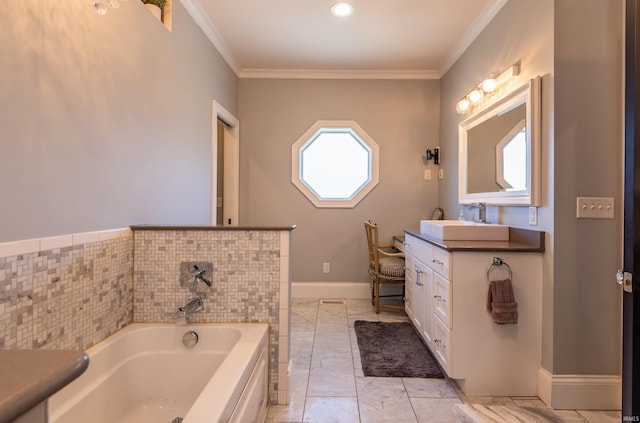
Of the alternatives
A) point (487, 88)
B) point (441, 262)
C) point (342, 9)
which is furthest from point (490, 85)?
point (441, 262)

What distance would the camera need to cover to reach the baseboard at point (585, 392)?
69.4 inches

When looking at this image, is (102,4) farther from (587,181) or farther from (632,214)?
(587,181)

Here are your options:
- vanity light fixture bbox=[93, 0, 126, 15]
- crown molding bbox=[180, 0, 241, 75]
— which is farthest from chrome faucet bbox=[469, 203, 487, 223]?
crown molding bbox=[180, 0, 241, 75]

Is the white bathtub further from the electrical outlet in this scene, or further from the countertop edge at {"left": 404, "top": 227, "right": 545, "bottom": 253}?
the electrical outlet

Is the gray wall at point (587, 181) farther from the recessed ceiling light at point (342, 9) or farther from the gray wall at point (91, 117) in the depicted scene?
the gray wall at point (91, 117)

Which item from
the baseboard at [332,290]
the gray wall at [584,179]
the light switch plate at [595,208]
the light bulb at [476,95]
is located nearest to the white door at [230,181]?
the baseboard at [332,290]

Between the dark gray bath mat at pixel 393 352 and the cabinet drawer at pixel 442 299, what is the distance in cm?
40

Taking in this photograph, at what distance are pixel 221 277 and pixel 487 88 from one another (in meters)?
2.32

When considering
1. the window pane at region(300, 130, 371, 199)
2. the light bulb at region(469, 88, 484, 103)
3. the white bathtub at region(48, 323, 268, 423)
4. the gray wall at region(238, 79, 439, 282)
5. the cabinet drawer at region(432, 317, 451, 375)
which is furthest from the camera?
the window pane at region(300, 130, 371, 199)

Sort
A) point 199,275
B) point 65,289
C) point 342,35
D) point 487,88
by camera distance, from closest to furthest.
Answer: point 65,289 < point 199,275 < point 487,88 < point 342,35

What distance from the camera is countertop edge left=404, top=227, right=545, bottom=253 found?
186cm

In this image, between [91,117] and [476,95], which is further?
[476,95]

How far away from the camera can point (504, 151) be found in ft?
7.55

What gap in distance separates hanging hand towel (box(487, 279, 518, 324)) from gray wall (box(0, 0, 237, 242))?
81.6 inches
